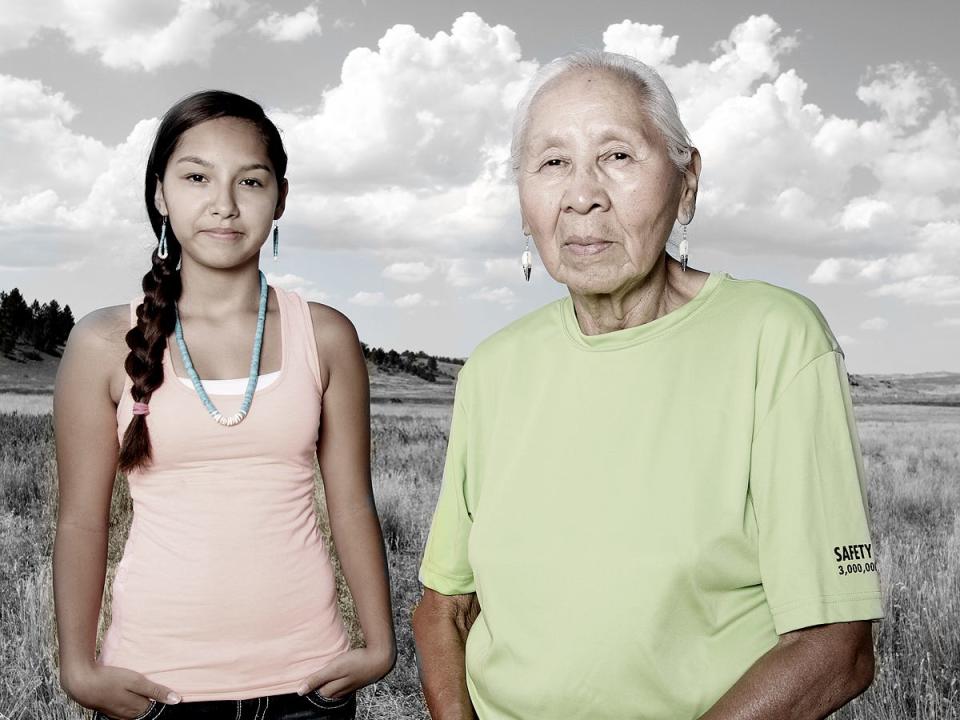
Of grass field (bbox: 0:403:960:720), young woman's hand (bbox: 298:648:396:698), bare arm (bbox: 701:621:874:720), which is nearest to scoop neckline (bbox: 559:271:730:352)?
bare arm (bbox: 701:621:874:720)

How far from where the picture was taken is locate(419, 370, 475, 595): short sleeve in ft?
6.86

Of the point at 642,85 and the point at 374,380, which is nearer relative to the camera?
the point at 642,85

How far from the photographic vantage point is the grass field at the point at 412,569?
484 cm

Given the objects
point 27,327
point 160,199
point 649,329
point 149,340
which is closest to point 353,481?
point 149,340

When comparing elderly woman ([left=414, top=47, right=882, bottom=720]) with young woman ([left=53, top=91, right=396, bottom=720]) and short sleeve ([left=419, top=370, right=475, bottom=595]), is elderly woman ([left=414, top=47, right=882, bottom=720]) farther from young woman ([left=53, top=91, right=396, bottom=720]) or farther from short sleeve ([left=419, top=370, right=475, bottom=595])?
young woman ([left=53, top=91, right=396, bottom=720])

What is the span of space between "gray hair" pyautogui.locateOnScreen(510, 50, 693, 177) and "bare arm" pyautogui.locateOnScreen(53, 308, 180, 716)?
3.97ft

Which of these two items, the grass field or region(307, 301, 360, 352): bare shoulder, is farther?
the grass field

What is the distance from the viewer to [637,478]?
172 cm

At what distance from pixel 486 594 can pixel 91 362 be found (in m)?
1.17

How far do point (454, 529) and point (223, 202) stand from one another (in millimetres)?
968

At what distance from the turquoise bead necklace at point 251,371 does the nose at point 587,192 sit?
3.10 ft

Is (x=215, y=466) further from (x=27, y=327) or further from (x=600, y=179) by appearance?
(x=27, y=327)

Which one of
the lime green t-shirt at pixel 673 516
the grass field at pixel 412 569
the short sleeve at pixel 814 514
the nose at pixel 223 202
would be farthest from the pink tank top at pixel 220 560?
the grass field at pixel 412 569

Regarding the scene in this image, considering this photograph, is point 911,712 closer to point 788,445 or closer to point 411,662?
point 411,662
